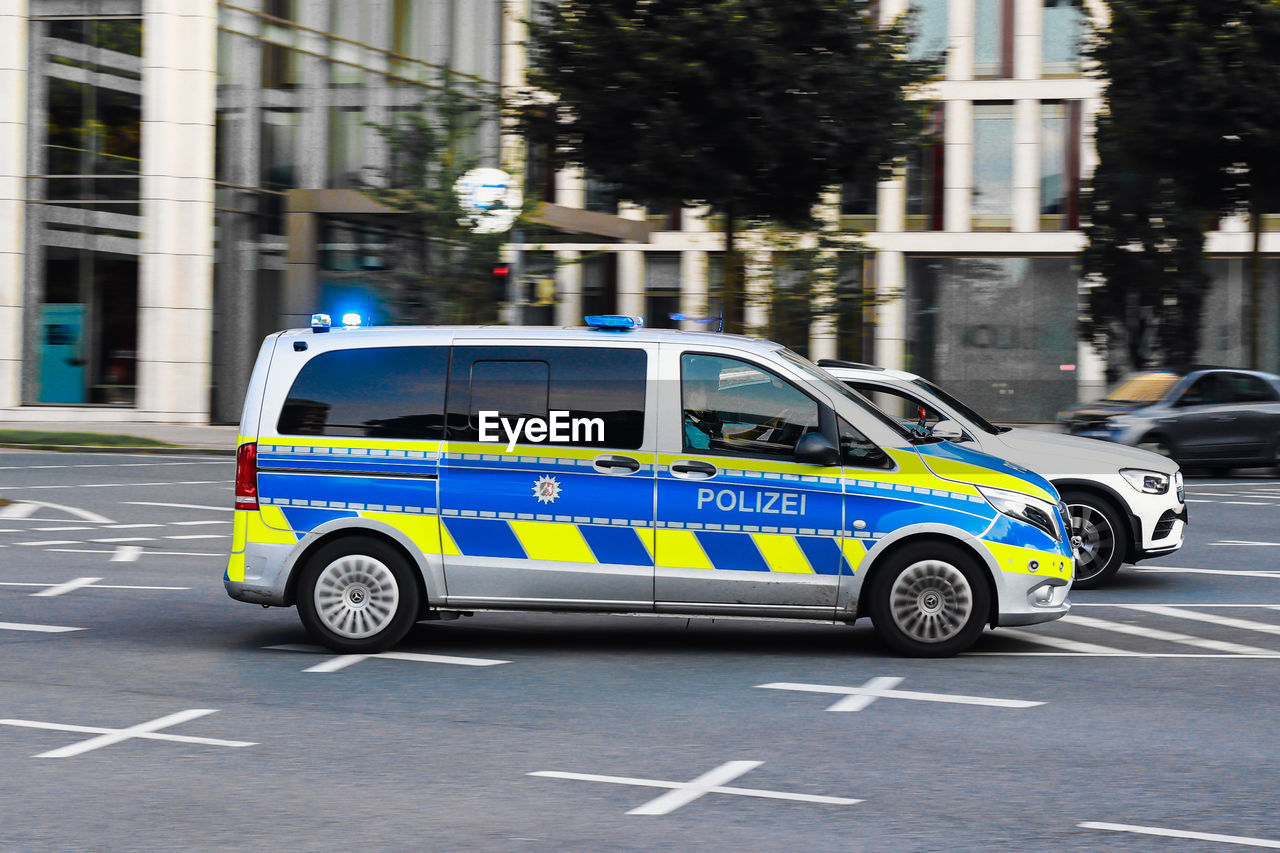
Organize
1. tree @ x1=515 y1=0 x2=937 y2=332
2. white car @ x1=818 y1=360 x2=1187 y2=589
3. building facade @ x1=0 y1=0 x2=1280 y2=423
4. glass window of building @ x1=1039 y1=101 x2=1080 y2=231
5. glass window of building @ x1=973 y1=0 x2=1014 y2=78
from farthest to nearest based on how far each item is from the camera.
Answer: glass window of building @ x1=973 y1=0 x2=1014 y2=78, glass window of building @ x1=1039 y1=101 x2=1080 y2=231, building facade @ x1=0 y1=0 x2=1280 y2=423, tree @ x1=515 y1=0 x2=937 y2=332, white car @ x1=818 y1=360 x2=1187 y2=589

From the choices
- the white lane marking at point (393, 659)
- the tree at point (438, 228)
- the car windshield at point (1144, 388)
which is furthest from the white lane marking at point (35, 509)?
the car windshield at point (1144, 388)

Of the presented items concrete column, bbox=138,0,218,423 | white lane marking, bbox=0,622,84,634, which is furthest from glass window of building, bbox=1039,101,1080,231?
white lane marking, bbox=0,622,84,634

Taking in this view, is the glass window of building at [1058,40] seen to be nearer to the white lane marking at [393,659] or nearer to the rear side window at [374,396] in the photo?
the rear side window at [374,396]

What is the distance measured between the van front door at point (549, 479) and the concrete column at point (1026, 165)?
33.4 metres

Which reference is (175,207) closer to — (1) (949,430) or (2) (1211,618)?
(1) (949,430)

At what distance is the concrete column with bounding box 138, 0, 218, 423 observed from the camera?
A: 31438mm

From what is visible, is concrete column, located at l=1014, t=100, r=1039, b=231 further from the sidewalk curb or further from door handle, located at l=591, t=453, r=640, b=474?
door handle, located at l=591, t=453, r=640, b=474

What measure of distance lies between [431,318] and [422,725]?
21.9 metres

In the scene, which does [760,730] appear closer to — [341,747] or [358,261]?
[341,747]

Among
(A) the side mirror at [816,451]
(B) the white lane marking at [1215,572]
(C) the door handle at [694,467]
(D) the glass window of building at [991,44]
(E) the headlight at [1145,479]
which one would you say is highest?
(D) the glass window of building at [991,44]

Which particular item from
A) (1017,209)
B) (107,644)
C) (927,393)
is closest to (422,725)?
(107,644)

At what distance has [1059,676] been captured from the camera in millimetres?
8008

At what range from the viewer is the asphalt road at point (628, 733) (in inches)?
204

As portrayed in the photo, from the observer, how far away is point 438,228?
27.8 metres
